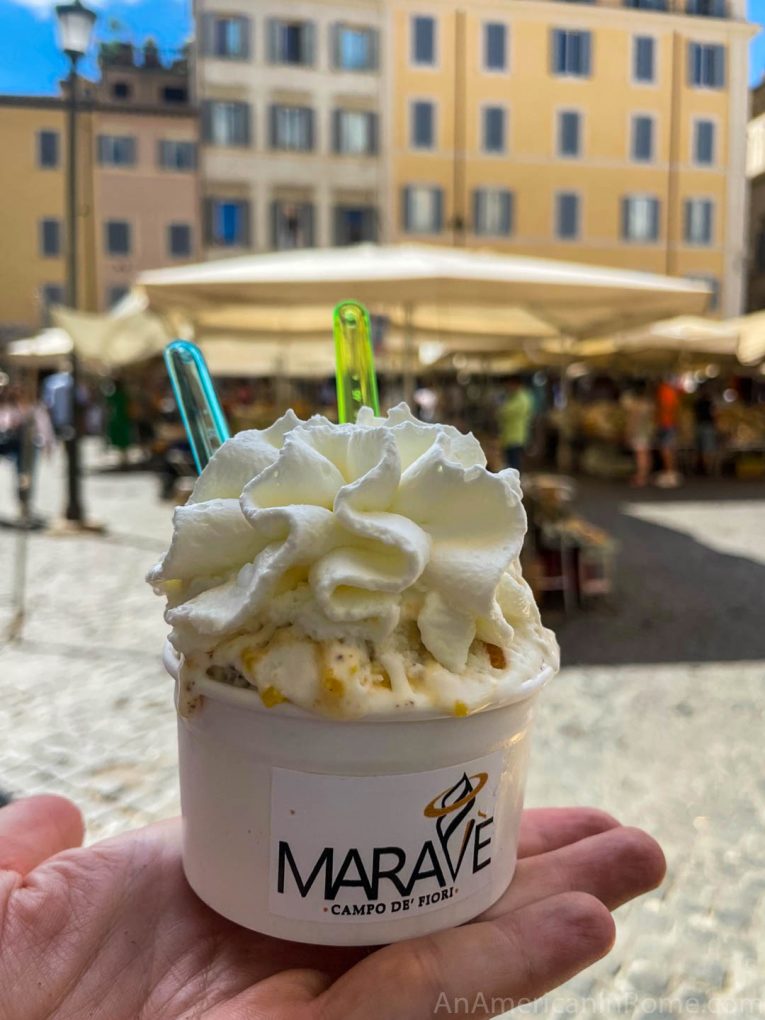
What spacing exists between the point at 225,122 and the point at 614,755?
28904mm

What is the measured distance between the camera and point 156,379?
19.5 m

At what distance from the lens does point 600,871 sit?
→ 155 centimetres

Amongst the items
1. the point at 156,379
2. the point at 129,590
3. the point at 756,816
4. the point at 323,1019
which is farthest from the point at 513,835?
the point at 156,379

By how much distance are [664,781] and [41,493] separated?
1092cm

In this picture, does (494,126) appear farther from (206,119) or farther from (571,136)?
(206,119)

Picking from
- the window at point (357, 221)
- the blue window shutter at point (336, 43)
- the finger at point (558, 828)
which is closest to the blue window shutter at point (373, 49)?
the blue window shutter at point (336, 43)

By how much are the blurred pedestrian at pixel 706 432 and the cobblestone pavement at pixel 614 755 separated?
834 cm

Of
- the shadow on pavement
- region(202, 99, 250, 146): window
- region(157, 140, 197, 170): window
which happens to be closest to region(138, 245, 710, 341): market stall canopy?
the shadow on pavement

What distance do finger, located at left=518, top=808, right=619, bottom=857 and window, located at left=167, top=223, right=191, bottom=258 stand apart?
2982cm

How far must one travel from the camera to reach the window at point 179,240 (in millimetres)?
29000

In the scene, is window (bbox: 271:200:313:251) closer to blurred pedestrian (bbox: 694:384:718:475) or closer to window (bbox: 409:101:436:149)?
window (bbox: 409:101:436:149)

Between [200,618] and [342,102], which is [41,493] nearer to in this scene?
[200,618]

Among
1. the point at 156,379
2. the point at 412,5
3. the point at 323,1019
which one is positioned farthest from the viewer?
the point at 412,5

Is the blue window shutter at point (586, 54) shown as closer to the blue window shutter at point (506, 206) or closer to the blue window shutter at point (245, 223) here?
the blue window shutter at point (506, 206)
